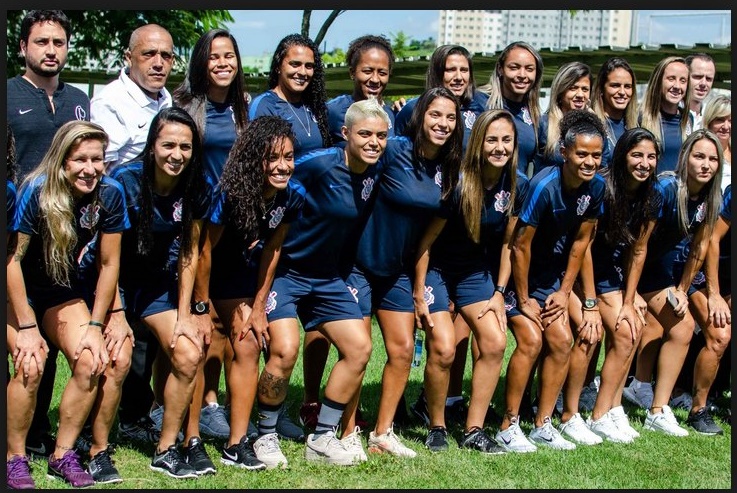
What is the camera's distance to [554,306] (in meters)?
6.54

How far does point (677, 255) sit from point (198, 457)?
3599mm

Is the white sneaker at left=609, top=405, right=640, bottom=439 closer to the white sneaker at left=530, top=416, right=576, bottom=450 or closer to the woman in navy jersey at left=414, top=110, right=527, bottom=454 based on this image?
the white sneaker at left=530, top=416, right=576, bottom=450

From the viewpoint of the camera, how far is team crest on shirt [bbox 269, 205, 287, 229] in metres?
5.79

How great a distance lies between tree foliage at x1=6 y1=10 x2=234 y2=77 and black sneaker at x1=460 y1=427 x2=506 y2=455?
9.38 meters

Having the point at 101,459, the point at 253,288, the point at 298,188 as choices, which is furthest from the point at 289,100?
the point at 101,459

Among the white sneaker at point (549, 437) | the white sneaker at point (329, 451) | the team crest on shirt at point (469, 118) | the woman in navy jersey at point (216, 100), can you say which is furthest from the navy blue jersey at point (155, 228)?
the white sneaker at point (549, 437)

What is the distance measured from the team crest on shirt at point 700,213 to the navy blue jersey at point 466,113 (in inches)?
62.4

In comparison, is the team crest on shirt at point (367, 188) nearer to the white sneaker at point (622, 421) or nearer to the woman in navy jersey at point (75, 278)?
the woman in navy jersey at point (75, 278)

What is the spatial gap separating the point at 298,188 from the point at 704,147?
279cm

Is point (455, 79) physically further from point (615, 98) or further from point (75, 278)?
point (75, 278)

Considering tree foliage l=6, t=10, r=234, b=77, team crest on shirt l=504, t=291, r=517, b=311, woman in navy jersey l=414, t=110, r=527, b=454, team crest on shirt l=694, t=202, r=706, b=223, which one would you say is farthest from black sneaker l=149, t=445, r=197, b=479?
tree foliage l=6, t=10, r=234, b=77

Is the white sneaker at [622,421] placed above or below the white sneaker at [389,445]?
below

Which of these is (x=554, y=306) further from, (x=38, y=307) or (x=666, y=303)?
(x=38, y=307)

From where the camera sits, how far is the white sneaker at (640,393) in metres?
7.55
